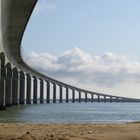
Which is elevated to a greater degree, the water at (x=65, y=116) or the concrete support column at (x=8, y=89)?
the concrete support column at (x=8, y=89)

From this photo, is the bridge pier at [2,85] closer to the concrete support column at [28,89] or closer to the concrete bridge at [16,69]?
the concrete bridge at [16,69]

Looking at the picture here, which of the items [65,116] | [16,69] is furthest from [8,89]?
[65,116]

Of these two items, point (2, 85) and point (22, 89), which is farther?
point (22, 89)

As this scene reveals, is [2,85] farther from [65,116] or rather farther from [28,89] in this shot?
[28,89]

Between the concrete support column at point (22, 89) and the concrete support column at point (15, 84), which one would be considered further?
the concrete support column at point (22, 89)

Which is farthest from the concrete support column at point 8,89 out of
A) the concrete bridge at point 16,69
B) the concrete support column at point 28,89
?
the concrete support column at point 28,89

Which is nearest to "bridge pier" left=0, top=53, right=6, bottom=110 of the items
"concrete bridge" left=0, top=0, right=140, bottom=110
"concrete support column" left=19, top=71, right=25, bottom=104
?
"concrete bridge" left=0, top=0, right=140, bottom=110

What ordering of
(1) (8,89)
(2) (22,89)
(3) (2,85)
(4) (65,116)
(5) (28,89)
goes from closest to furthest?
(4) (65,116), (3) (2,85), (1) (8,89), (2) (22,89), (5) (28,89)

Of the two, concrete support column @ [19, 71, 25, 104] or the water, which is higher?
concrete support column @ [19, 71, 25, 104]

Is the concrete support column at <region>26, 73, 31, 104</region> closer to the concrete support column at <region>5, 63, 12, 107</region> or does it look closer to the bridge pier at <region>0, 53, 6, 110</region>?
the concrete support column at <region>5, 63, 12, 107</region>

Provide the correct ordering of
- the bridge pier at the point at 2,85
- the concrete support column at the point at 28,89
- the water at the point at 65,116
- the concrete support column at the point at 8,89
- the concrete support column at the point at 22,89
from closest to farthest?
the water at the point at 65,116, the bridge pier at the point at 2,85, the concrete support column at the point at 8,89, the concrete support column at the point at 22,89, the concrete support column at the point at 28,89

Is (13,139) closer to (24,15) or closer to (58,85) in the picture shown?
(24,15)

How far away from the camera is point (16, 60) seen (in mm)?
97062

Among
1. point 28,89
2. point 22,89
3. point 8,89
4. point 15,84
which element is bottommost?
point 8,89
